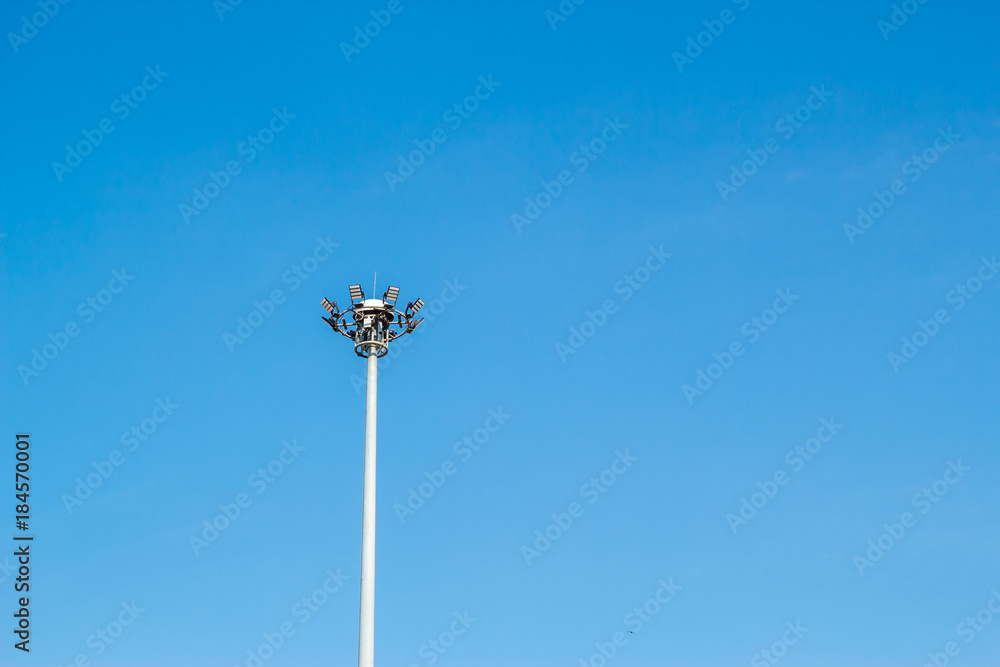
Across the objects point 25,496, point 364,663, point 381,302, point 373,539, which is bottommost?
point 364,663

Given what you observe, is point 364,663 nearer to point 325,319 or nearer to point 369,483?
point 369,483

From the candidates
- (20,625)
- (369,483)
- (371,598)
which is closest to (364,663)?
(371,598)

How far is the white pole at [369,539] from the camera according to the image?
5378 cm

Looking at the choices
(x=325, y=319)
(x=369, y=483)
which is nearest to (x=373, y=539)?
(x=369, y=483)

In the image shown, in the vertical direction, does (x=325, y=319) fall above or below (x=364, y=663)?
above

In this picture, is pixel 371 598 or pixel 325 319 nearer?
pixel 371 598

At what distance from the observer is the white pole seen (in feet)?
176

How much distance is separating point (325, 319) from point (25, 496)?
38.7ft

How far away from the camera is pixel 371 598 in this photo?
54.3 meters

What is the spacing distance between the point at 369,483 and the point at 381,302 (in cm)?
650

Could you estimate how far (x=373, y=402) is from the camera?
57094 millimetres

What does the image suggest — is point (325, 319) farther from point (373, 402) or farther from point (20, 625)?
point (20, 625)

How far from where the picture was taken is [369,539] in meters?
55.3

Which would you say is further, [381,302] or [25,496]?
[381,302]
